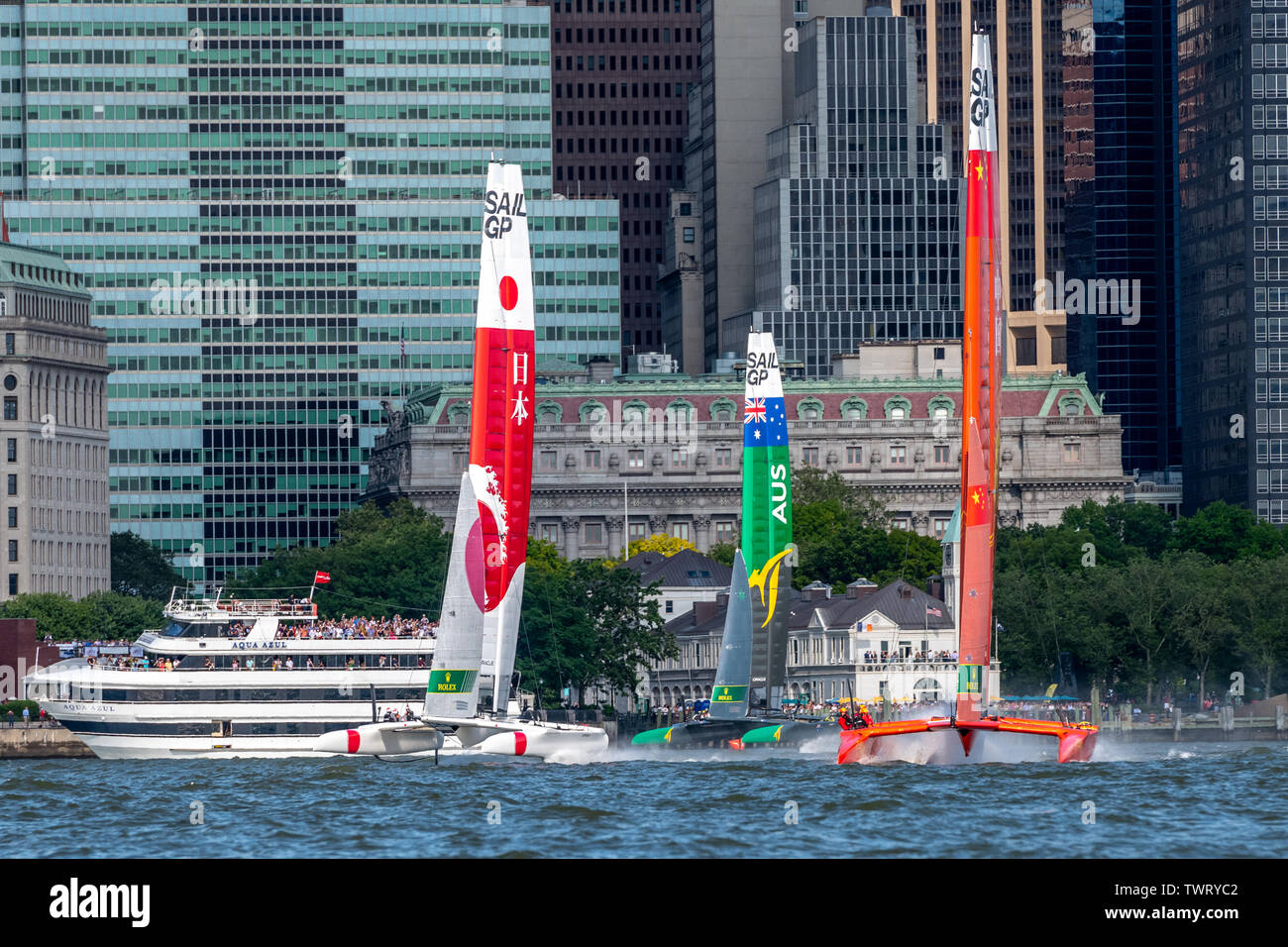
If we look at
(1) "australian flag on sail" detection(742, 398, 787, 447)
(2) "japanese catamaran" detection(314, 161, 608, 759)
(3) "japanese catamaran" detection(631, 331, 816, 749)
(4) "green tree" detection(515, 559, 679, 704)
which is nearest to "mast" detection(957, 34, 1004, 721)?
(2) "japanese catamaran" detection(314, 161, 608, 759)

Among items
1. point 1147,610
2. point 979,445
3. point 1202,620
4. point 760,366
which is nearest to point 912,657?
point 1147,610

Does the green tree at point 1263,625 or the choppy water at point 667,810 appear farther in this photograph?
the green tree at point 1263,625

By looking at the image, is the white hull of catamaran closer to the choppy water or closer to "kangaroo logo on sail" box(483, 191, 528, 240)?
the choppy water

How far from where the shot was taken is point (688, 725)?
128 metres

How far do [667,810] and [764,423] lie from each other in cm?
5890

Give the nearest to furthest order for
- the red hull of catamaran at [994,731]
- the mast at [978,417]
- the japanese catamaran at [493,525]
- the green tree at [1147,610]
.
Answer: the red hull of catamaran at [994,731] → the mast at [978,417] → the japanese catamaran at [493,525] → the green tree at [1147,610]

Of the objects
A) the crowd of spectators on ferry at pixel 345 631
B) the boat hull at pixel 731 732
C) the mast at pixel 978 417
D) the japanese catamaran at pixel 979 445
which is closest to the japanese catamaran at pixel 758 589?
the boat hull at pixel 731 732

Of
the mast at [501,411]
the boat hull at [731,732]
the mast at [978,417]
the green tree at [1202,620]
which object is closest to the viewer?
the mast at [978,417]

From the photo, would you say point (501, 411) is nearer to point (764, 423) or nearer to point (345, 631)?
point (764, 423)

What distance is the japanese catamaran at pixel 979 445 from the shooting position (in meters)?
86.8

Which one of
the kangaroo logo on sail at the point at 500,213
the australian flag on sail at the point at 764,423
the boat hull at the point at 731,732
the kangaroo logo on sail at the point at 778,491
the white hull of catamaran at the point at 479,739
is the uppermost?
the kangaroo logo on sail at the point at 500,213

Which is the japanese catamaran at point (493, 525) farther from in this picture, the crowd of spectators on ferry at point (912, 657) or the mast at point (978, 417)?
the crowd of spectators on ferry at point (912, 657)
